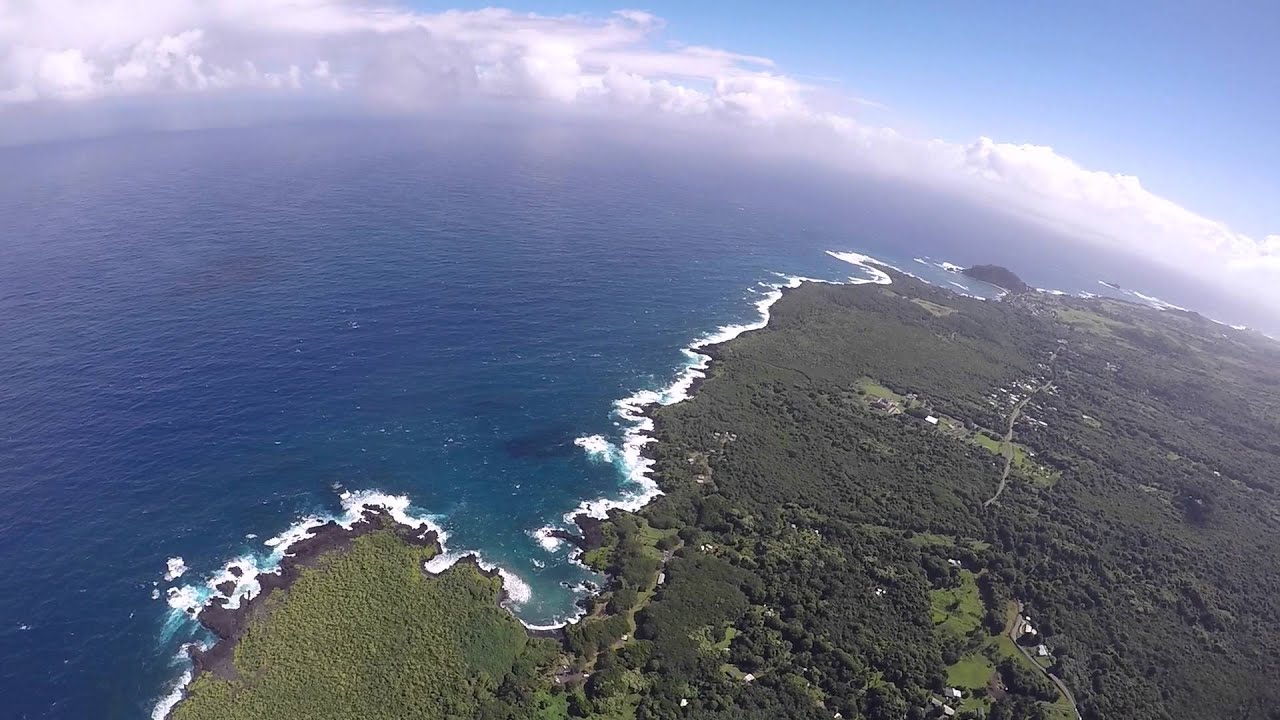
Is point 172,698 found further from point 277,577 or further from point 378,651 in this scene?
point 378,651

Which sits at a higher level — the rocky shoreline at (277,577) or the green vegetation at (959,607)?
the green vegetation at (959,607)

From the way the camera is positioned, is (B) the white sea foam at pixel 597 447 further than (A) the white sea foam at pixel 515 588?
Yes

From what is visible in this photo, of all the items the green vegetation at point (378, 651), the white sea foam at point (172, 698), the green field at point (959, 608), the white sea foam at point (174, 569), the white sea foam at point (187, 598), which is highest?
the green field at point (959, 608)

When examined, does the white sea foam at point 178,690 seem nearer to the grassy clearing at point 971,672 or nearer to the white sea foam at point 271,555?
the white sea foam at point 271,555

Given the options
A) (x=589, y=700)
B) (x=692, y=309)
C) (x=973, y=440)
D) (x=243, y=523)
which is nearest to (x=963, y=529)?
(x=973, y=440)

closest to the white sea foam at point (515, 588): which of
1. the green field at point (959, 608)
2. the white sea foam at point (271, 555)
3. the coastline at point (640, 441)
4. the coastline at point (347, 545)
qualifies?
the coastline at point (347, 545)

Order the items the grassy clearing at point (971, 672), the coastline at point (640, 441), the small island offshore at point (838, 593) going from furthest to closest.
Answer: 1. the coastline at point (640, 441)
2. the grassy clearing at point (971, 672)
3. the small island offshore at point (838, 593)
